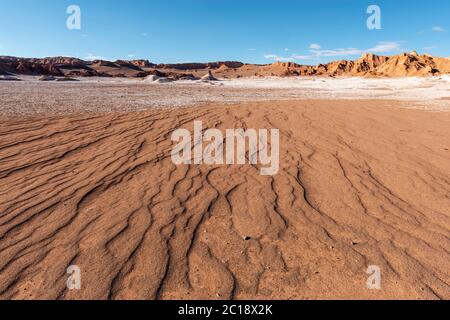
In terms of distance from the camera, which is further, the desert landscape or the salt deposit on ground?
the salt deposit on ground

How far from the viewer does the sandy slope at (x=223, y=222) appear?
8.27ft

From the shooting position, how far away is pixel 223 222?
3430 mm

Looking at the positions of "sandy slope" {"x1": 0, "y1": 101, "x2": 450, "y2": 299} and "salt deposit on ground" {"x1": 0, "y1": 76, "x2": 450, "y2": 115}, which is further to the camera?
"salt deposit on ground" {"x1": 0, "y1": 76, "x2": 450, "y2": 115}

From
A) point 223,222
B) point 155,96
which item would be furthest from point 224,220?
point 155,96

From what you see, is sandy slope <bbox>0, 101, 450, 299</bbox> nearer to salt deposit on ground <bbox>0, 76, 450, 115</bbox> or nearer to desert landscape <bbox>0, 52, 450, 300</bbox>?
desert landscape <bbox>0, 52, 450, 300</bbox>

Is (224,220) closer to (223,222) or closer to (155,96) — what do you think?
(223,222)

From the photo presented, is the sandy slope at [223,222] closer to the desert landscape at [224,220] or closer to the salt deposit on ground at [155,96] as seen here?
the desert landscape at [224,220]

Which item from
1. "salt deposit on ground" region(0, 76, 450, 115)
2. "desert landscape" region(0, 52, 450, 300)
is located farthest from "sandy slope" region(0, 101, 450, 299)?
"salt deposit on ground" region(0, 76, 450, 115)

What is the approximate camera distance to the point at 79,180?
15.0ft

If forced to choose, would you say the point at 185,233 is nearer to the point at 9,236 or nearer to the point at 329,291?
the point at 329,291

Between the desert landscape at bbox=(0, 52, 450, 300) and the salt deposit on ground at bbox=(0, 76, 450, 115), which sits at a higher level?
the salt deposit on ground at bbox=(0, 76, 450, 115)

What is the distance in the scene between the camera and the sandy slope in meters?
2.52
